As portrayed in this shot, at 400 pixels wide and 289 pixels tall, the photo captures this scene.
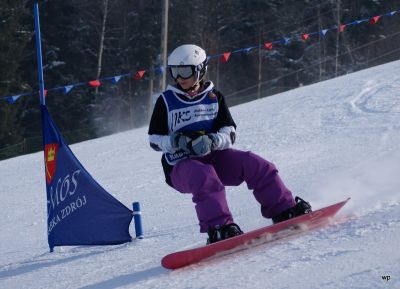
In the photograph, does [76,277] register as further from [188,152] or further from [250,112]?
[250,112]

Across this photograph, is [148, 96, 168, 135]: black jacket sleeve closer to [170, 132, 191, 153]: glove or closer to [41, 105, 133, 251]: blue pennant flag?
[170, 132, 191, 153]: glove

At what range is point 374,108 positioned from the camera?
10.9 m

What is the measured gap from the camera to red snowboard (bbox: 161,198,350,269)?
3.88 meters

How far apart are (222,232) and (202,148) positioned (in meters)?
0.63

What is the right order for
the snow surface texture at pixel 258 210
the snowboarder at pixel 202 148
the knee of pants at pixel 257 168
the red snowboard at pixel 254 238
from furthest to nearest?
1. the knee of pants at pixel 257 168
2. the snowboarder at pixel 202 148
3. the red snowboard at pixel 254 238
4. the snow surface texture at pixel 258 210

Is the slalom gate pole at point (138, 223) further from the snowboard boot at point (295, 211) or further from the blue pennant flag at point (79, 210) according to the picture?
the snowboard boot at point (295, 211)

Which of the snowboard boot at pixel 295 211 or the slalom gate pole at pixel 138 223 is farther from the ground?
the slalom gate pole at pixel 138 223

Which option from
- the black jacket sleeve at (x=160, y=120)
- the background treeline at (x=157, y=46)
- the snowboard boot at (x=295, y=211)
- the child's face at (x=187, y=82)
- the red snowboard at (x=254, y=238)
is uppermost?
the background treeline at (x=157, y=46)

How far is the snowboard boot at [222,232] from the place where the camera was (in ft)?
13.6


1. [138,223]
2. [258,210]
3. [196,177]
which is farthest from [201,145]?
[258,210]

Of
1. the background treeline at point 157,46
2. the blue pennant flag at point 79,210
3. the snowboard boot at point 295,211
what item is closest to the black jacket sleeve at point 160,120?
the snowboard boot at point 295,211

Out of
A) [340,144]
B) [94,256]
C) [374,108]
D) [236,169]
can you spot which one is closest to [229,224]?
[236,169]

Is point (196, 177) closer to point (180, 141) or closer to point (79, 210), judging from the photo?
point (180, 141)

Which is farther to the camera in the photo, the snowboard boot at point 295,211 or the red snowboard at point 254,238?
the snowboard boot at point 295,211
